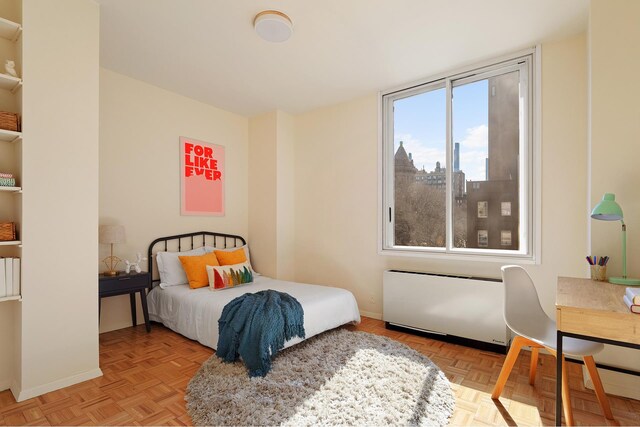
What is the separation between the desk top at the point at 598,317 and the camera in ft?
4.43

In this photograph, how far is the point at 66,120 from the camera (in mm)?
2260

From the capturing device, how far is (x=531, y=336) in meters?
1.94

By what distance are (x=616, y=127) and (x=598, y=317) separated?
1497 millimetres

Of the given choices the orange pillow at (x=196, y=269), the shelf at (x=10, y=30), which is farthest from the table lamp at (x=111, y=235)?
the shelf at (x=10, y=30)

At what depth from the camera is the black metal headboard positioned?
370cm

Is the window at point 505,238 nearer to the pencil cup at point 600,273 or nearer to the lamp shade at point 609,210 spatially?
the pencil cup at point 600,273

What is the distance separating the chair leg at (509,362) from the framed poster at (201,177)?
11.6 feet

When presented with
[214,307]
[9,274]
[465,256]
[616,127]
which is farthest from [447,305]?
[9,274]

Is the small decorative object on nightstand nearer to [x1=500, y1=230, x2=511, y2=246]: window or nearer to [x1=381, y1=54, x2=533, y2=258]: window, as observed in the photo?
[x1=381, y1=54, x2=533, y2=258]: window

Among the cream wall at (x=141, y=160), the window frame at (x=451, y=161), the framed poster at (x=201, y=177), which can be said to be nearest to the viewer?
the window frame at (x=451, y=161)

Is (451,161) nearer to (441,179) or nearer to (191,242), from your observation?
(441,179)

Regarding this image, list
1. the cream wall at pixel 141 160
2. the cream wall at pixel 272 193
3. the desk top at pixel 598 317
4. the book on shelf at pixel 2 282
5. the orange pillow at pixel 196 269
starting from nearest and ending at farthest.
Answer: the desk top at pixel 598 317
the book on shelf at pixel 2 282
the cream wall at pixel 141 160
the orange pillow at pixel 196 269
the cream wall at pixel 272 193

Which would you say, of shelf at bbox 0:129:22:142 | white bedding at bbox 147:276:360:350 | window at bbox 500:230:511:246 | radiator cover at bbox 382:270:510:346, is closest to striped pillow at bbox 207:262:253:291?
white bedding at bbox 147:276:360:350

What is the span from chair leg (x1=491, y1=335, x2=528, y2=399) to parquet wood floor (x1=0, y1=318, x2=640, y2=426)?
0.21 feet
